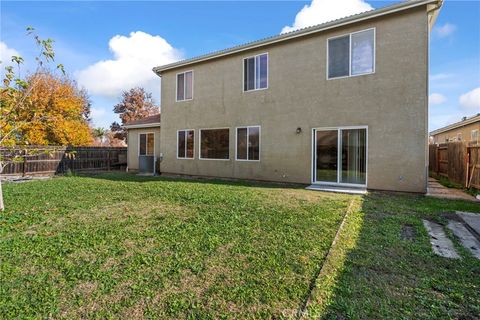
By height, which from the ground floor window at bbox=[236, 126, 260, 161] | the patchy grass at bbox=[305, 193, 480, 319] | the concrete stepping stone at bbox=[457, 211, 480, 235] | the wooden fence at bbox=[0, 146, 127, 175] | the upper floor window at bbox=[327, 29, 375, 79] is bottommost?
the patchy grass at bbox=[305, 193, 480, 319]

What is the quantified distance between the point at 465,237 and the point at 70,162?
1827 cm

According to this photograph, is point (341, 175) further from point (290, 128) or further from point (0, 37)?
point (0, 37)

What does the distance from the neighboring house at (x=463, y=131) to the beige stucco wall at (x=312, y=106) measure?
801 centimetres

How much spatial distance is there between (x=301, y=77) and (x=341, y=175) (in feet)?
13.3

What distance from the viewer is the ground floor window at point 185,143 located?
12.9 meters

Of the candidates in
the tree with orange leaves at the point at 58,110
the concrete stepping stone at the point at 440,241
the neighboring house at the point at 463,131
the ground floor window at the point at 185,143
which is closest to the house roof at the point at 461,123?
the neighboring house at the point at 463,131

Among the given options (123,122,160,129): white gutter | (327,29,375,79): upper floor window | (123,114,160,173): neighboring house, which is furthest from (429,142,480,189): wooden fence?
(123,122,160,129): white gutter

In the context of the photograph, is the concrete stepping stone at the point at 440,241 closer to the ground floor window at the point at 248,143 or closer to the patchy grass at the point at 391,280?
the patchy grass at the point at 391,280

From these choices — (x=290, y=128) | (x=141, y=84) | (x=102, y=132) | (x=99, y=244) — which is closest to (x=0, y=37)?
(x=99, y=244)

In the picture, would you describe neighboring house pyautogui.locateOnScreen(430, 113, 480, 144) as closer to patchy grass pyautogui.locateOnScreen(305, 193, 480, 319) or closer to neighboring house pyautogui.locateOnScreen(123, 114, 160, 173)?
patchy grass pyautogui.locateOnScreen(305, 193, 480, 319)

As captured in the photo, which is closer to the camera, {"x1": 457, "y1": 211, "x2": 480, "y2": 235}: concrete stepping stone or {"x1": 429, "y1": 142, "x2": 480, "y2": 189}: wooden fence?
{"x1": 457, "y1": 211, "x2": 480, "y2": 235}: concrete stepping stone

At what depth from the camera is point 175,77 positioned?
13422 millimetres

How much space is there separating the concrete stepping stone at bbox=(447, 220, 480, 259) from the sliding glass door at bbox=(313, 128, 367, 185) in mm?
3654

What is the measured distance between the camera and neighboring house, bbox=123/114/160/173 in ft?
47.0
